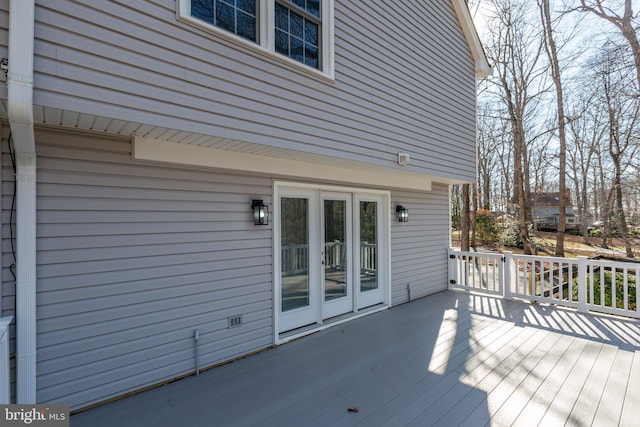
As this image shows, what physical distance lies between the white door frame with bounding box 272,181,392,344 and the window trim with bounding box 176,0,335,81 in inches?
55.1

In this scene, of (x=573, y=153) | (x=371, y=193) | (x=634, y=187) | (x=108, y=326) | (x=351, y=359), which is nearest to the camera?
(x=108, y=326)

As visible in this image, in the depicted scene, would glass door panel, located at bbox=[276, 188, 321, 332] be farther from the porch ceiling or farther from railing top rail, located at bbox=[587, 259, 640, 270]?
railing top rail, located at bbox=[587, 259, 640, 270]

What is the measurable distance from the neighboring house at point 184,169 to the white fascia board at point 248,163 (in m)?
0.02

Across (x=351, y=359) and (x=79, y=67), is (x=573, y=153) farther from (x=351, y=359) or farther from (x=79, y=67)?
(x=79, y=67)

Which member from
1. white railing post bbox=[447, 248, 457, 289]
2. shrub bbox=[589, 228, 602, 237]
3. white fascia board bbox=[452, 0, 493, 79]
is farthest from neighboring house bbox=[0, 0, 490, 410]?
shrub bbox=[589, 228, 602, 237]

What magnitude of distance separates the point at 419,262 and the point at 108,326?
521 cm

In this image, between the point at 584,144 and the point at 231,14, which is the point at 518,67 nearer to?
the point at 584,144

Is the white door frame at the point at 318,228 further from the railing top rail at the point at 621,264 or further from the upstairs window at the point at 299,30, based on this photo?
the railing top rail at the point at 621,264

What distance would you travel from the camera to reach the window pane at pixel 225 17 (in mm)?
2908

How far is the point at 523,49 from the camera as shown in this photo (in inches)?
412

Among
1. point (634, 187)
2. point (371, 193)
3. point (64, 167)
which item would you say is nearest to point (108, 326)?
point (64, 167)

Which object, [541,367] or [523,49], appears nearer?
[541,367]

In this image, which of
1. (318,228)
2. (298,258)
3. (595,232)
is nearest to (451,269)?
(318,228)

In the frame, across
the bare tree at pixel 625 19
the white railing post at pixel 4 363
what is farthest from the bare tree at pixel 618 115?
the white railing post at pixel 4 363
